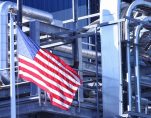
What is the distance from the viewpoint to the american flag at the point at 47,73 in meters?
14.8

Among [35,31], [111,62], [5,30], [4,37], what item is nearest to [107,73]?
[111,62]

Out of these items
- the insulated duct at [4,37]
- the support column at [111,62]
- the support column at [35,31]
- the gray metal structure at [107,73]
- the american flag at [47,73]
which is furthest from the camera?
the insulated duct at [4,37]

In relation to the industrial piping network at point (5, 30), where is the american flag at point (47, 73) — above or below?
below

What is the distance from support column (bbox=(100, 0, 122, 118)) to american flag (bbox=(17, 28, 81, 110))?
48.9 inches

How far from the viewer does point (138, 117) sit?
52.9 ft

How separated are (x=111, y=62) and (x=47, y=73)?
2403mm

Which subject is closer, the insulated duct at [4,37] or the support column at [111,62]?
the support column at [111,62]

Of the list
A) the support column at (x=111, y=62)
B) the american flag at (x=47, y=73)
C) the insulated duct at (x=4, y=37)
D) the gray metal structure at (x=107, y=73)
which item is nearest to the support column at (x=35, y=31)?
the gray metal structure at (x=107, y=73)

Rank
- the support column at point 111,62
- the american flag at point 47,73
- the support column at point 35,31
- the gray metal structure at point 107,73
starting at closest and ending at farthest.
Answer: the american flag at point 47,73, the gray metal structure at point 107,73, the support column at point 111,62, the support column at point 35,31

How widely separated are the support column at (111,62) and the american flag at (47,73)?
4.07 feet

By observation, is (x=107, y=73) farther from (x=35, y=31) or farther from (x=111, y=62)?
(x=35, y=31)

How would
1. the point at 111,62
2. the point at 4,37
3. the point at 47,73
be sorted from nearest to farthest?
the point at 47,73 < the point at 111,62 < the point at 4,37

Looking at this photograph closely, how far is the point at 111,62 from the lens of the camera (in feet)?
55.3

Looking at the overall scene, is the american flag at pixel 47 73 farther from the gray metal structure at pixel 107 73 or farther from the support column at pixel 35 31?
the support column at pixel 35 31
